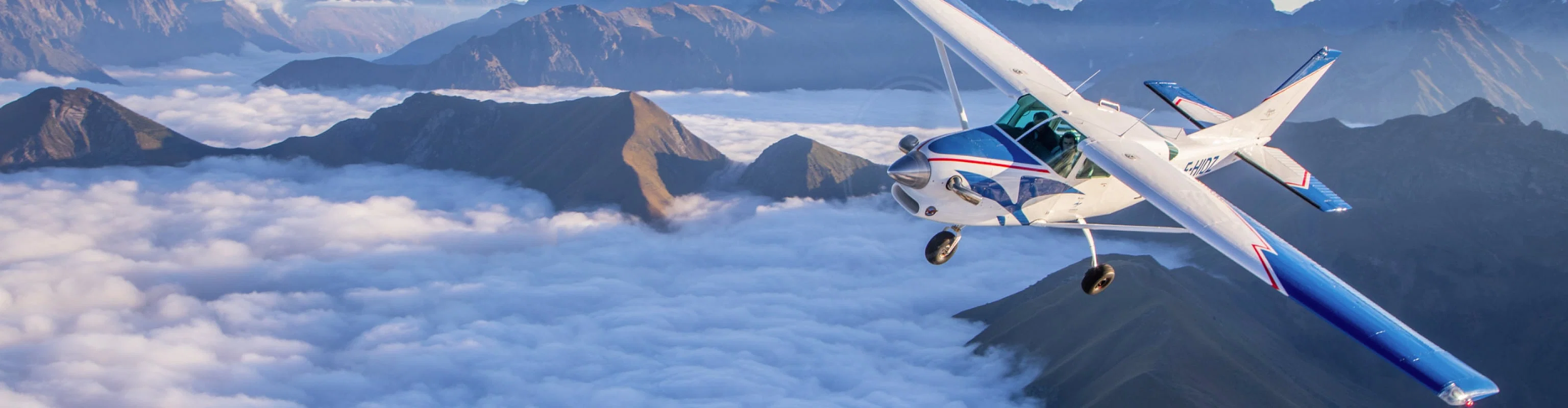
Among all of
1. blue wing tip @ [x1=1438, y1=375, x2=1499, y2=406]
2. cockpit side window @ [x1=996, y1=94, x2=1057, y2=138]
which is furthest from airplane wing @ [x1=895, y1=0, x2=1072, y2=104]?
blue wing tip @ [x1=1438, y1=375, x2=1499, y2=406]

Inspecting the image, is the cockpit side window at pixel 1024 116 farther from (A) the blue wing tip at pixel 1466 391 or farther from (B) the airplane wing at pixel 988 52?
(A) the blue wing tip at pixel 1466 391

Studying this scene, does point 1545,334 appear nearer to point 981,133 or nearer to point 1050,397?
point 1050,397

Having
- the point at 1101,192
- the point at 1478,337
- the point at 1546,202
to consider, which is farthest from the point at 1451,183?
the point at 1101,192

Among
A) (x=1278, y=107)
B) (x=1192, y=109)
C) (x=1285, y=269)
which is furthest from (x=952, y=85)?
(x=1285, y=269)

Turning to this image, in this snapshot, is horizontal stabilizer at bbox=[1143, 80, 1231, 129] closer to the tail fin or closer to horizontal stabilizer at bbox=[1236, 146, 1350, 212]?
the tail fin

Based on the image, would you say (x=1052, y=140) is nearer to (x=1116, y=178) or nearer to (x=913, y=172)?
(x=1116, y=178)

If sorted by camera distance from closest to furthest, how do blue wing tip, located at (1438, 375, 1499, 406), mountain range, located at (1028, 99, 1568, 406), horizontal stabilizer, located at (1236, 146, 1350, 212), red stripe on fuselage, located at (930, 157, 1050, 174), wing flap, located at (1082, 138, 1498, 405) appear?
1. blue wing tip, located at (1438, 375, 1499, 406)
2. wing flap, located at (1082, 138, 1498, 405)
3. red stripe on fuselage, located at (930, 157, 1050, 174)
4. horizontal stabilizer, located at (1236, 146, 1350, 212)
5. mountain range, located at (1028, 99, 1568, 406)
